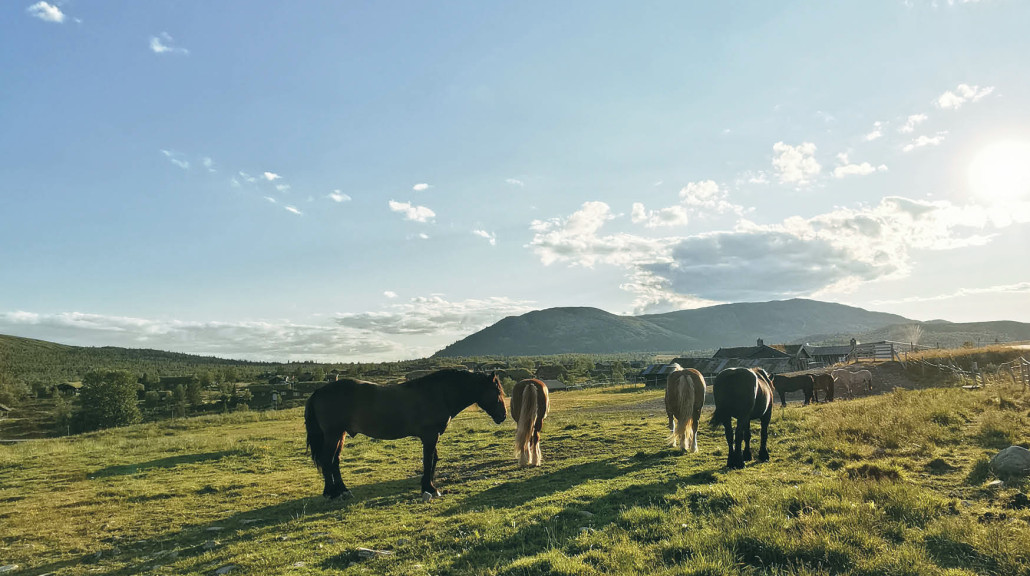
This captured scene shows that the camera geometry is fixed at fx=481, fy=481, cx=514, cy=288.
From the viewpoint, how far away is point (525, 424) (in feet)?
47.0

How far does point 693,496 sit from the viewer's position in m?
8.91

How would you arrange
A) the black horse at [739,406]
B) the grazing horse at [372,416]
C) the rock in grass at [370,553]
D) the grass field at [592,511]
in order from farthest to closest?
the black horse at [739,406]
the grazing horse at [372,416]
the rock in grass at [370,553]
the grass field at [592,511]

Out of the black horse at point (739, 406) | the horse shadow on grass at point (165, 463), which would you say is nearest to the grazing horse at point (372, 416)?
the black horse at point (739, 406)

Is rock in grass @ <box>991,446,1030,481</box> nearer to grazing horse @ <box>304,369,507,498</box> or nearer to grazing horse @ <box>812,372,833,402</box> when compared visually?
grazing horse @ <box>304,369,507,498</box>

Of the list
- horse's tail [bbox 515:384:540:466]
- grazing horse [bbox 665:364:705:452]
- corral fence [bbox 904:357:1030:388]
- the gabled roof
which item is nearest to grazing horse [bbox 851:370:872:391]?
corral fence [bbox 904:357:1030:388]

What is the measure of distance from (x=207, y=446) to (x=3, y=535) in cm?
1647

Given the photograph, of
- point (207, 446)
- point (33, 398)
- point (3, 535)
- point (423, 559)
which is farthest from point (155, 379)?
point (423, 559)

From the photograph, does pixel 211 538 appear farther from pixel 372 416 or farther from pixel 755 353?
pixel 755 353

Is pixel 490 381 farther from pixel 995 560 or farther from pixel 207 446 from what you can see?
pixel 207 446

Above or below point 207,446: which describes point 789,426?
above

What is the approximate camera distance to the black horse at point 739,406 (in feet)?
39.7

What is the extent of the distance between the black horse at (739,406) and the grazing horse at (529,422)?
4.85 m

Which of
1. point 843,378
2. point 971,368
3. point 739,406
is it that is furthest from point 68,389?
point 971,368

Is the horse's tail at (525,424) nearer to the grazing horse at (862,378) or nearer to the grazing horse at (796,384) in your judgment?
the grazing horse at (796,384)
